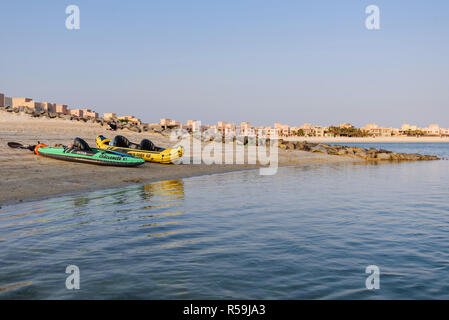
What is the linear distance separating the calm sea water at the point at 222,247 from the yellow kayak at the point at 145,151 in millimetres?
11340

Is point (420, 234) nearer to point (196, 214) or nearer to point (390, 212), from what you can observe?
point (390, 212)

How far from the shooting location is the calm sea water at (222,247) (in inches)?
291

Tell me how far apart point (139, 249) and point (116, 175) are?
1467 cm

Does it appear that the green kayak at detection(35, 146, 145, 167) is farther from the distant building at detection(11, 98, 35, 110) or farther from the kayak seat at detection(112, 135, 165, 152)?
the distant building at detection(11, 98, 35, 110)

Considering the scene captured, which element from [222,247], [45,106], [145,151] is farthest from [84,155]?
[45,106]

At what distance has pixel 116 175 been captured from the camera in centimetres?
2370

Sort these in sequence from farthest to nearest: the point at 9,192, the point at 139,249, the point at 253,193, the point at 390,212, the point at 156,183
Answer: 1. the point at 156,183
2. the point at 253,193
3. the point at 9,192
4. the point at 390,212
5. the point at 139,249

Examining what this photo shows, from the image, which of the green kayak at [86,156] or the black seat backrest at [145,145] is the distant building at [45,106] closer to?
the black seat backrest at [145,145]

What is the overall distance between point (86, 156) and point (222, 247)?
17.4 metres

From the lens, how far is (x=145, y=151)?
29.6m

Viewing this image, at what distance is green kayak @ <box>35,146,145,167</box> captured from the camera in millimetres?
24922

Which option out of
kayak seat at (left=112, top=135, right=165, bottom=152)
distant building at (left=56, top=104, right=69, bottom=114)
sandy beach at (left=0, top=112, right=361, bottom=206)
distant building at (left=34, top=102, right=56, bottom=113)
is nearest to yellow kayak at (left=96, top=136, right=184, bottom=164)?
kayak seat at (left=112, top=135, right=165, bottom=152)

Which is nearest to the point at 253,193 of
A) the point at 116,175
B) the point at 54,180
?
the point at 116,175

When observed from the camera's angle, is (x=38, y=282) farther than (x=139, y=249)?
No
